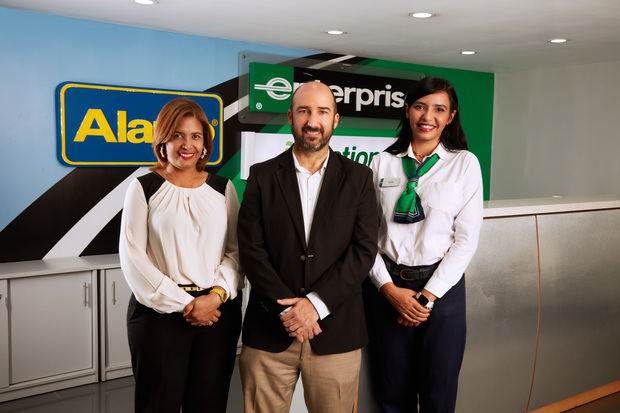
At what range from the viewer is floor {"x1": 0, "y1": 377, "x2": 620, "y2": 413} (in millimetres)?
3659

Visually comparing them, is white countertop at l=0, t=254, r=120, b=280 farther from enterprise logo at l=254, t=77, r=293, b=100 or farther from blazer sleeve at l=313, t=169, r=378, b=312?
blazer sleeve at l=313, t=169, r=378, b=312

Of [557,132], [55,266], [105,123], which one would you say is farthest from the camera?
[557,132]

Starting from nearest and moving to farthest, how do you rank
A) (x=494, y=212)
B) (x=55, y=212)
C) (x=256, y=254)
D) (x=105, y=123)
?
(x=256, y=254), (x=494, y=212), (x=55, y=212), (x=105, y=123)

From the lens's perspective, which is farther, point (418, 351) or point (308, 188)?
point (418, 351)

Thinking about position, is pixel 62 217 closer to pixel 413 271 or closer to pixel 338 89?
pixel 338 89

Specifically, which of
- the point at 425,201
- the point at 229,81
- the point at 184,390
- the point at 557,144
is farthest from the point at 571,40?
the point at 184,390

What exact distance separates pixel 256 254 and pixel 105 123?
3.02m

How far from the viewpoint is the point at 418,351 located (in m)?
2.22

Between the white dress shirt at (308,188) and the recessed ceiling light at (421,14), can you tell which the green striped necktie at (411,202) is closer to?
the white dress shirt at (308,188)

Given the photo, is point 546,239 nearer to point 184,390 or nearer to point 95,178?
point 184,390

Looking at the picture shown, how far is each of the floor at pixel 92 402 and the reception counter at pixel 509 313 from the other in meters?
0.07

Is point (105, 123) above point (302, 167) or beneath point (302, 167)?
above

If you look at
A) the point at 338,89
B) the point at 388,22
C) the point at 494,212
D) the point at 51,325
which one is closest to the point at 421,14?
the point at 388,22

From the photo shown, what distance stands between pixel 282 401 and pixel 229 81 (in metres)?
3.73
